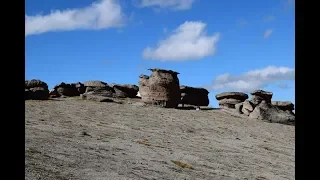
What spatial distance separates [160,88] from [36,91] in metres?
9.72

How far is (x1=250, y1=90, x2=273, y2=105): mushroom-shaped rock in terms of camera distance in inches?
1633

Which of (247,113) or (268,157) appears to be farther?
(247,113)

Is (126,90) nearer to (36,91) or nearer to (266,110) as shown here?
(36,91)

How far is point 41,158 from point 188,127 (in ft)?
51.6

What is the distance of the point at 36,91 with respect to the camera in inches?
1475

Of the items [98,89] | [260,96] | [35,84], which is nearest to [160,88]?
[98,89]

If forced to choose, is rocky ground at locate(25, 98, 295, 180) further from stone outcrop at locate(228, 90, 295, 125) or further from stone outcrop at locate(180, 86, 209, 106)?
stone outcrop at locate(180, 86, 209, 106)

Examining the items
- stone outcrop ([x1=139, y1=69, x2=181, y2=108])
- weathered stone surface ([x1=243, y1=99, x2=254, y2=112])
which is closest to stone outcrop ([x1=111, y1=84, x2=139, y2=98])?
stone outcrop ([x1=139, y1=69, x2=181, y2=108])

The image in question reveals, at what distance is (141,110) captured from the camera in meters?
34.0

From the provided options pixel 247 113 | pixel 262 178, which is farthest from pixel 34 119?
pixel 247 113

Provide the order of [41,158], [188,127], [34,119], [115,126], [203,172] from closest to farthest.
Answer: [41,158] < [203,172] < [34,119] < [115,126] < [188,127]

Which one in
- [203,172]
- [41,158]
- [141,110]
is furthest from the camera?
[141,110]

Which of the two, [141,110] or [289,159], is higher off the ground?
[141,110]

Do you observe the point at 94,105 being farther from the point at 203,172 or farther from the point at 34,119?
the point at 203,172
